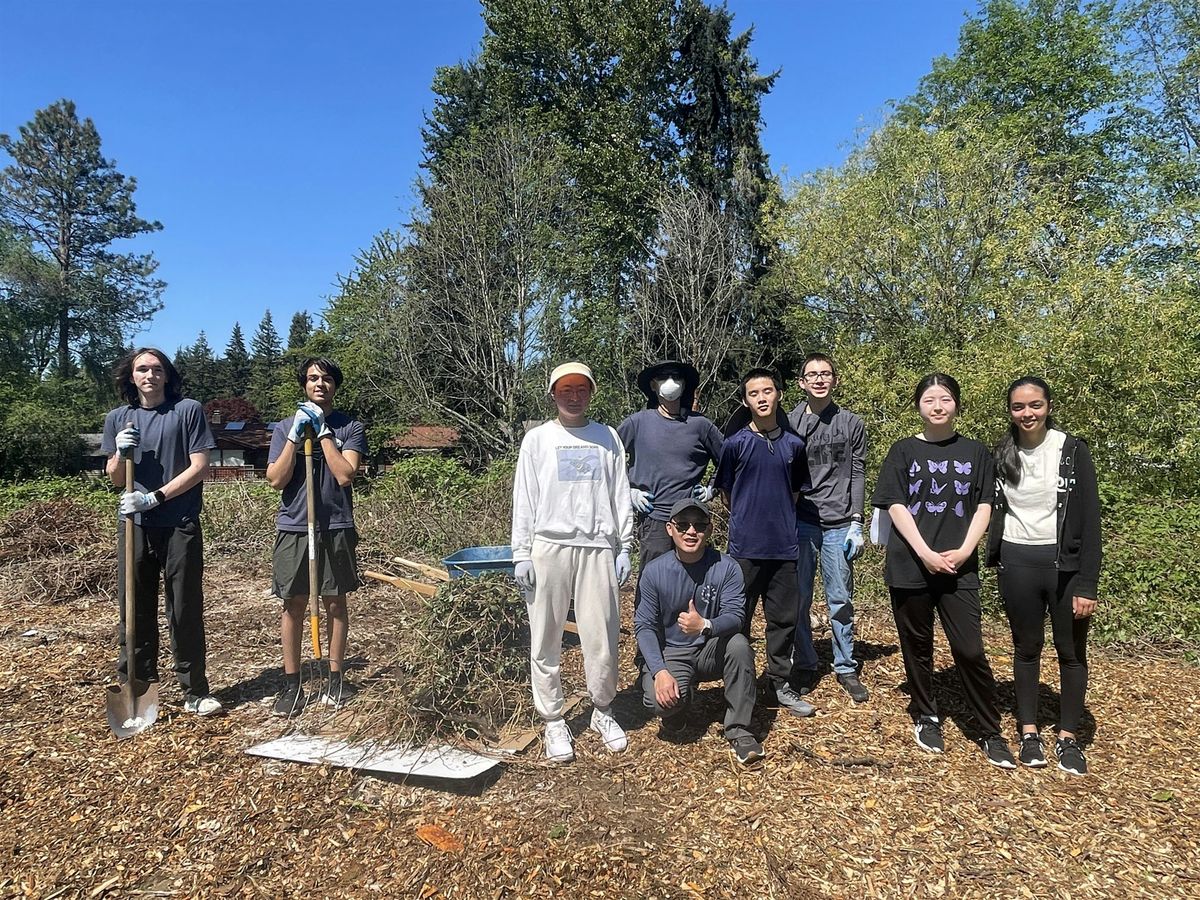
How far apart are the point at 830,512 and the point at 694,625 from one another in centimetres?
116

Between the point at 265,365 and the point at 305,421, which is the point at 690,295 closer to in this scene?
the point at 305,421

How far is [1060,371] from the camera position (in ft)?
24.1

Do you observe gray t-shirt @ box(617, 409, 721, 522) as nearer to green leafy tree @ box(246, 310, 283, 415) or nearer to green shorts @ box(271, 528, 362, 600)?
green shorts @ box(271, 528, 362, 600)

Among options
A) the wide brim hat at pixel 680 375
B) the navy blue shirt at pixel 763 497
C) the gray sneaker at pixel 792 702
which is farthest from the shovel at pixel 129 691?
Result: the gray sneaker at pixel 792 702

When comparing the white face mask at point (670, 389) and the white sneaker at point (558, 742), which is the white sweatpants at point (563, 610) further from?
the white face mask at point (670, 389)

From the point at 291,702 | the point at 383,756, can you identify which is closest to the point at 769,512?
the point at 383,756

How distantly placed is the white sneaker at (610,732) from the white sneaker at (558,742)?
18 cm

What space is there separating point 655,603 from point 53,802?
9.13ft

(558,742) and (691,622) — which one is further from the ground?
(691,622)

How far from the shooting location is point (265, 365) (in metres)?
A: 67.4

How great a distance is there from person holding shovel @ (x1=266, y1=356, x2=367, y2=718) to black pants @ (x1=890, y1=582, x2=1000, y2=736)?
2.87m

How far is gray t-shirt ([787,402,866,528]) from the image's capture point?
3.88m

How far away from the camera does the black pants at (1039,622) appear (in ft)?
9.88

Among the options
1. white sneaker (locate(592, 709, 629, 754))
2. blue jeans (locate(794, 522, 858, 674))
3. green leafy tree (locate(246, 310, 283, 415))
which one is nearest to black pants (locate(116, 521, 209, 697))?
white sneaker (locate(592, 709, 629, 754))
